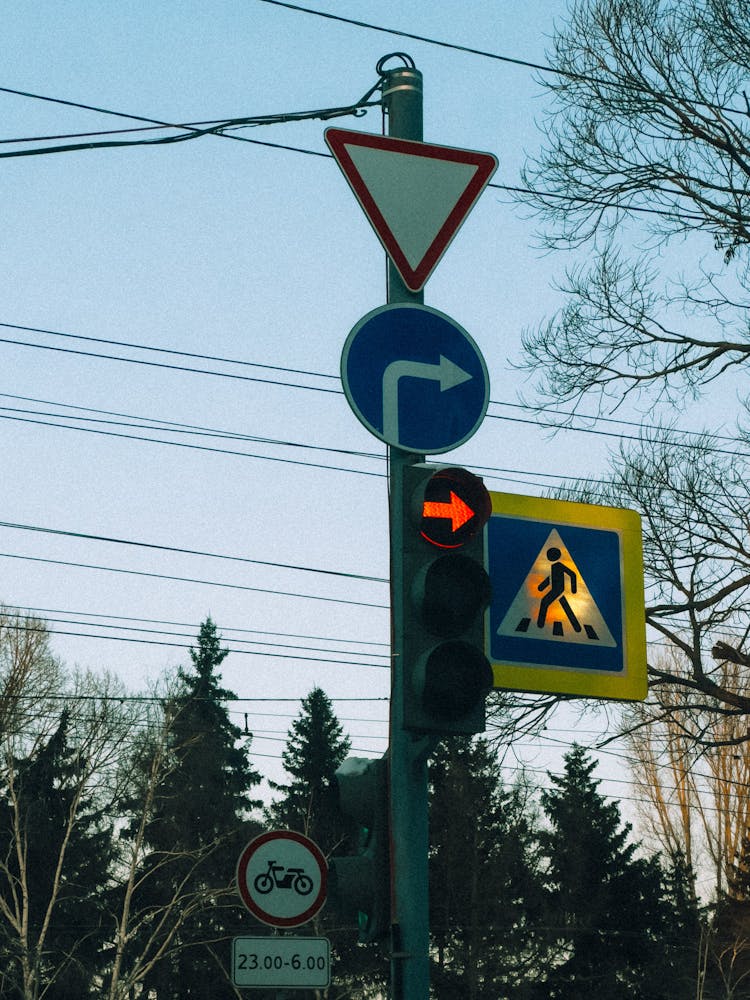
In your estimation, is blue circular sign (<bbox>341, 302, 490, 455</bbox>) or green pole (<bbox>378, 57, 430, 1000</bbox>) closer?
green pole (<bbox>378, 57, 430, 1000</bbox>)

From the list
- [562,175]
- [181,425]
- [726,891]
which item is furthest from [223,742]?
[562,175]

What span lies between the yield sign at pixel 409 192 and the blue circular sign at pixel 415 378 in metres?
0.24

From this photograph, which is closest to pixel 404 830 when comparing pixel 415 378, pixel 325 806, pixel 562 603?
pixel 562 603

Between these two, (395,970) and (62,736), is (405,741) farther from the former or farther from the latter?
(62,736)

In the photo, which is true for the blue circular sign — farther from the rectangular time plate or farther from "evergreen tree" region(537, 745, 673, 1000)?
"evergreen tree" region(537, 745, 673, 1000)

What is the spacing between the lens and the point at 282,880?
29.8 feet

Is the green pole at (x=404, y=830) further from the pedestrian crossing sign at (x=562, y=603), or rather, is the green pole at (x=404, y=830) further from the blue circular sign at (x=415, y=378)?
the pedestrian crossing sign at (x=562, y=603)

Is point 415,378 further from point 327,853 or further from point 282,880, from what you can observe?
point 327,853

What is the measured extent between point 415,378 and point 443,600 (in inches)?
38.0

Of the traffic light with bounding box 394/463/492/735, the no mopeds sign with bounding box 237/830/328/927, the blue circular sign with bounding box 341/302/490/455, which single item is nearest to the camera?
the traffic light with bounding box 394/463/492/735

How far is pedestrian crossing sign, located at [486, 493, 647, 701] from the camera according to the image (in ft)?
17.2

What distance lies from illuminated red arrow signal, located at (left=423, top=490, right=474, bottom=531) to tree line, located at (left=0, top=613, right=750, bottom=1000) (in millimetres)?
30931

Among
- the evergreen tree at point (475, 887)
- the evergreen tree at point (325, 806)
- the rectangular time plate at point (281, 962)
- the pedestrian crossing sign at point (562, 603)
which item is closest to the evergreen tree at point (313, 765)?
the evergreen tree at point (325, 806)

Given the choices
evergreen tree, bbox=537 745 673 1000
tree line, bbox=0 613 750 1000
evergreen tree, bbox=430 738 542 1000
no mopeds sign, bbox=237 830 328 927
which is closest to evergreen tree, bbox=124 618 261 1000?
tree line, bbox=0 613 750 1000
